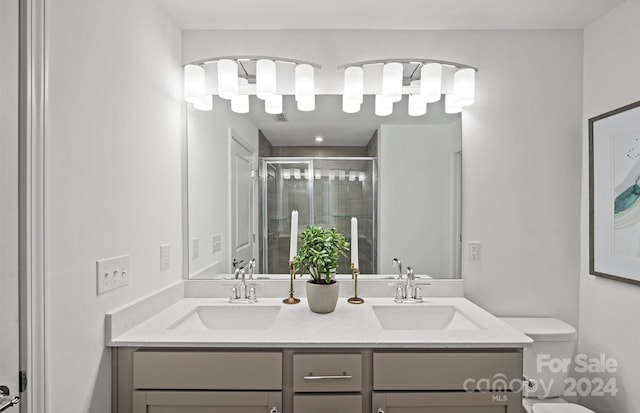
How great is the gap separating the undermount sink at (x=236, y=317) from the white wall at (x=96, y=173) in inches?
10.3

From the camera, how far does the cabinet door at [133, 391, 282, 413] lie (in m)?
1.39

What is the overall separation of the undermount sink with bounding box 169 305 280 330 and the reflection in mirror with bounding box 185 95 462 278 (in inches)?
→ 10.8

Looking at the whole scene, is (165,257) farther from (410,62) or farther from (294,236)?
(410,62)

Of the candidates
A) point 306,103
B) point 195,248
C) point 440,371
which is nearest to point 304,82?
point 306,103

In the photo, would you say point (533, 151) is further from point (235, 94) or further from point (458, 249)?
point (235, 94)

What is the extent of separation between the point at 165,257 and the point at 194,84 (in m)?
0.94

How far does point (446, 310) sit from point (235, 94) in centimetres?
160

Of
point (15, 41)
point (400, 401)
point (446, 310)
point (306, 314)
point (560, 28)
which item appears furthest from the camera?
point (560, 28)

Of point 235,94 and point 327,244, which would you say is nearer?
point 327,244

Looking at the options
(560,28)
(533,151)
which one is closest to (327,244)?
(533,151)

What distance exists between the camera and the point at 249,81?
2.09m

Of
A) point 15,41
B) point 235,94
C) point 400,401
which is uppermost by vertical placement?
point 235,94

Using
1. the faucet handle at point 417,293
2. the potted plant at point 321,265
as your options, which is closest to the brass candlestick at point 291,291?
the potted plant at point 321,265

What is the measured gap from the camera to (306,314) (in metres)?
1.77
